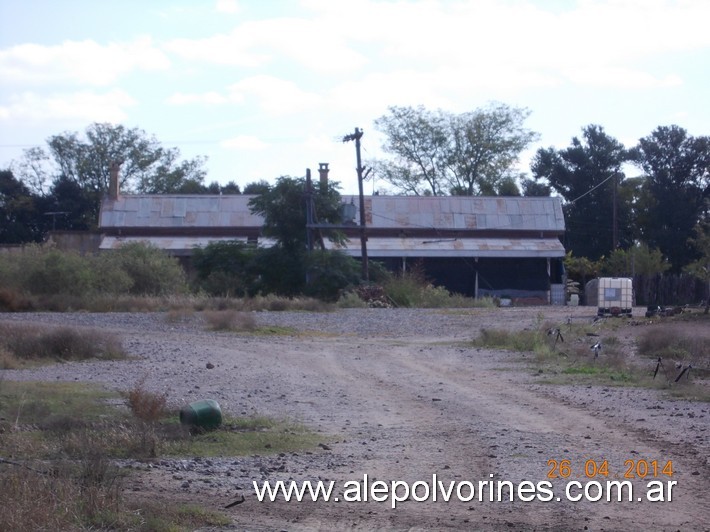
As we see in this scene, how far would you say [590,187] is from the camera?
68.4 m

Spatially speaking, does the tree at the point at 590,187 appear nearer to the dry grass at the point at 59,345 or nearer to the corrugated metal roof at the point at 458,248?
the corrugated metal roof at the point at 458,248

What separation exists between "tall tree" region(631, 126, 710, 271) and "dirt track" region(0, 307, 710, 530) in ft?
139

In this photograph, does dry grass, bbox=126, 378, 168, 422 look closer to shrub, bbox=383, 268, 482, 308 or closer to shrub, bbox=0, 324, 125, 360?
shrub, bbox=0, 324, 125, 360

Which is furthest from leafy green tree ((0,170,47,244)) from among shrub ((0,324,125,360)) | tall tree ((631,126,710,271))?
shrub ((0,324,125,360))

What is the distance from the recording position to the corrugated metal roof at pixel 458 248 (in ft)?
169

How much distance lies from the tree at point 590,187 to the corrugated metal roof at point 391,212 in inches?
408

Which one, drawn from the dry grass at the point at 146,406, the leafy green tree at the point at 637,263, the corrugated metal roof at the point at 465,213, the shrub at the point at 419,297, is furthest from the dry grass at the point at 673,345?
the corrugated metal roof at the point at 465,213

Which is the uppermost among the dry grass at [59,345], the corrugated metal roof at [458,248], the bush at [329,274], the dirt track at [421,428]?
the corrugated metal roof at [458,248]

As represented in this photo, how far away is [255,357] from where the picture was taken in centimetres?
2002

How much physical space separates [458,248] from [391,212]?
18.6 ft

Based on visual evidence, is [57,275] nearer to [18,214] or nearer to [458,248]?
[458,248]

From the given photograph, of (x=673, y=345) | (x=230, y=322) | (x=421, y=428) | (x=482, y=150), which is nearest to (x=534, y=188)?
(x=482, y=150)

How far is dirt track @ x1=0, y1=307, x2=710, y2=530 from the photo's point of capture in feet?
23.6

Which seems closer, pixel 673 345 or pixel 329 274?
pixel 673 345
